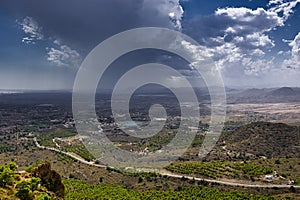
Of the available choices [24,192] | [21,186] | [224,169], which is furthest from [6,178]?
[224,169]

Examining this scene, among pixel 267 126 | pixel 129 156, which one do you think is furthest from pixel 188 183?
pixel 267 126

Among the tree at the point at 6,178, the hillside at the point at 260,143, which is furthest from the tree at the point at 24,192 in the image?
the hillside at the point at 260,143

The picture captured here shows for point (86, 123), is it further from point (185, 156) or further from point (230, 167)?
point (230, 167)

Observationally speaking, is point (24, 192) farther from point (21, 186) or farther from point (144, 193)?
point (144, 193)

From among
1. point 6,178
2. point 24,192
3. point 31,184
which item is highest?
point 6,178

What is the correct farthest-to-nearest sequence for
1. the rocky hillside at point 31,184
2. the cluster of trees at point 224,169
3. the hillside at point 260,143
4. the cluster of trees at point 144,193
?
the hillside at point 260,143 < the cluster of trees at point 224,169 < the cluster of trees at point 144,193 < the rocky hillside at point 31,184

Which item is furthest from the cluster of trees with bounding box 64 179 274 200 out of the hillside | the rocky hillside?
the hillside

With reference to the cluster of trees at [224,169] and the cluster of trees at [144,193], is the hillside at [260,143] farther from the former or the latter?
the cluster of trees at [144,193]
